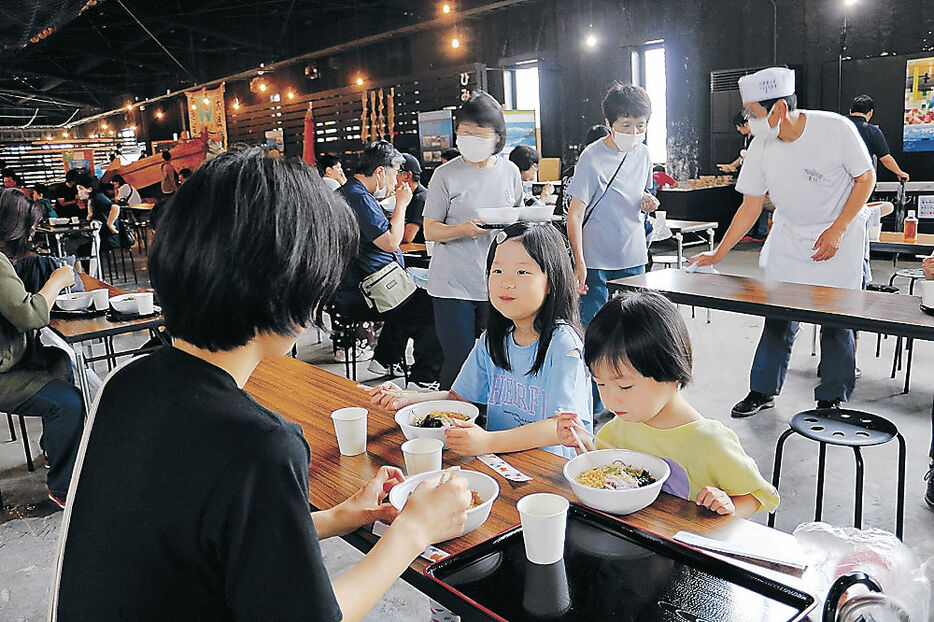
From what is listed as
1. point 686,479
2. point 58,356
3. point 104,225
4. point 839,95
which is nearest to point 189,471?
point 686,479

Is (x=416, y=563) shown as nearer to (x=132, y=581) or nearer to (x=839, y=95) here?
(x=132, y=581)

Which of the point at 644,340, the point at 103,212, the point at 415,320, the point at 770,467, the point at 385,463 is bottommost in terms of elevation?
the point at 770,467

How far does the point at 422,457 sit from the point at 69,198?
10.8m

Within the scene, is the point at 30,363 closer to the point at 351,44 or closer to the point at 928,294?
the point at 928,294

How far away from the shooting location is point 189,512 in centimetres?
80

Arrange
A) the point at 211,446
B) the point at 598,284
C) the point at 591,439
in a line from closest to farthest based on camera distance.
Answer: the point at 211,446 → the point at 591,439 → the point at 598,284

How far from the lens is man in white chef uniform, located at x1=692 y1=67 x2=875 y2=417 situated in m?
3.37

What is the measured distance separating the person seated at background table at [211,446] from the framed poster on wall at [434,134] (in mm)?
11286

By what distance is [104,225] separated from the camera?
8.84 metres

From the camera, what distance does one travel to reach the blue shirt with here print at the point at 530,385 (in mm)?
1918

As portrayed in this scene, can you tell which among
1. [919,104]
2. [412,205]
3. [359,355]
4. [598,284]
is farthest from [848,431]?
[919,104]

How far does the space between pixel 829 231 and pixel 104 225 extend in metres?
8.15

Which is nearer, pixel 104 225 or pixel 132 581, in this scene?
pixel 132 581

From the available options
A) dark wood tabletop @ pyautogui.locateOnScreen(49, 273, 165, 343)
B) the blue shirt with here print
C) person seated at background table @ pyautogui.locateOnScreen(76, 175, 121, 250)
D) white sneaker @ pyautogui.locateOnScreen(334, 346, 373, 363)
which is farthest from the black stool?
person seated at background table @ pyautogui.locateOnScreen(76, 175, 121, 250)
